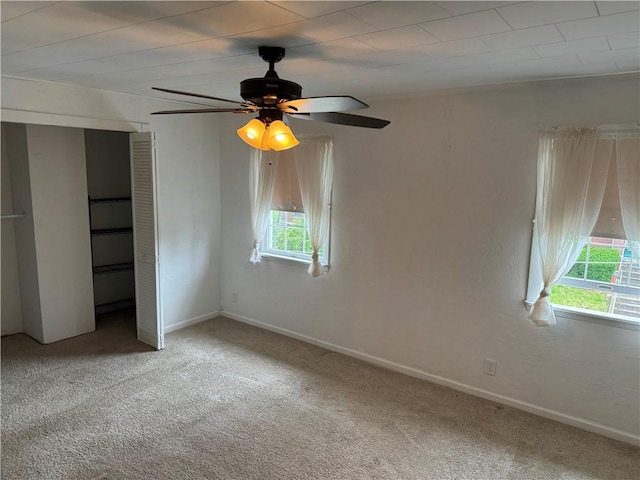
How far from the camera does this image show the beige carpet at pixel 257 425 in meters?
2.53

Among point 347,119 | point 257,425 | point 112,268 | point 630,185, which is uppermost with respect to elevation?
point 347,119

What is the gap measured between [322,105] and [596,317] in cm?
242

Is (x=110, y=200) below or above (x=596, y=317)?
above

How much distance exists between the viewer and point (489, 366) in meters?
3.36

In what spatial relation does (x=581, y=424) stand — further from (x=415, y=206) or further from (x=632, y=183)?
(x=415, y=206)

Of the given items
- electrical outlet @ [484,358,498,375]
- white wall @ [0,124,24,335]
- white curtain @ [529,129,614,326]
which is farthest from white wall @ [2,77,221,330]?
white curtain @ [529,129,614,326]

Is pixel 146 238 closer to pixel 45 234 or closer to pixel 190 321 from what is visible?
pixel 45 234

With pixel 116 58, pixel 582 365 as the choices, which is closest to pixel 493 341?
pixel 582 365

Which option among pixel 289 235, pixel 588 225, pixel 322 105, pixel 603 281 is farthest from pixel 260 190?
pixel 603 281

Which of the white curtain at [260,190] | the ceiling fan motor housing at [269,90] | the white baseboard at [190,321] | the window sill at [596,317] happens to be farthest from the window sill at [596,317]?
the white baseboard at [190,321]

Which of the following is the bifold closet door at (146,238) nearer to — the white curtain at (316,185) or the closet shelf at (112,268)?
the closet shelf at (112,268)

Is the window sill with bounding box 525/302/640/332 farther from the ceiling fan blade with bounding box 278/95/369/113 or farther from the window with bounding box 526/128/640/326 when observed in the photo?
the ceiling fan blade with bounding box 278/95/369/113

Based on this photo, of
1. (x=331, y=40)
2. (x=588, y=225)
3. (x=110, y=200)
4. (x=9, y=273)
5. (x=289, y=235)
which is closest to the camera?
(x=331, y=40)

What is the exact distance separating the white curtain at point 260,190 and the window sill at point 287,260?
81 millimetres
